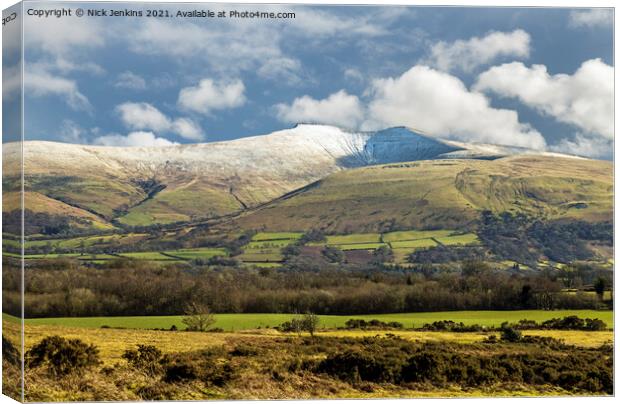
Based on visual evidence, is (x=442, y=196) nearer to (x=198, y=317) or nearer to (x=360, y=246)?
(x=360, y=246)

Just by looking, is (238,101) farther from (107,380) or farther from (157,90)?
(107,380)

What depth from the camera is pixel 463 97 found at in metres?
31.0

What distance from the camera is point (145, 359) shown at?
1074 inches

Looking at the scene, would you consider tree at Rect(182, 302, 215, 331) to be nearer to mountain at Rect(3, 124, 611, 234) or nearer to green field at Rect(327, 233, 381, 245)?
mountain at Rect(3, 124, 611, 234)

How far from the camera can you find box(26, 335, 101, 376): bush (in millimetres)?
26547

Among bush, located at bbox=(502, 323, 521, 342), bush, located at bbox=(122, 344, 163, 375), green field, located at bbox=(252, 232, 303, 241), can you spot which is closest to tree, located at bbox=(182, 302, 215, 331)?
bush, located at bbox=(122, 344, 163, 375)

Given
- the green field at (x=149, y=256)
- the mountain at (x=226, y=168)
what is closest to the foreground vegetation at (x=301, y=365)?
the green field at (x=149, y=256)

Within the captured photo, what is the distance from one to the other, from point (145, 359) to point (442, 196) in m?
10.8

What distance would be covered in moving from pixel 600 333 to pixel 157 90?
14.6 meters

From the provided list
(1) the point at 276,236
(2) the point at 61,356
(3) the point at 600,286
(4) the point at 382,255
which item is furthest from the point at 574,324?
(2) the point at 61,356

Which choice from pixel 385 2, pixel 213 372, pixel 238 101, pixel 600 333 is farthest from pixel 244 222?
pixel 600 333

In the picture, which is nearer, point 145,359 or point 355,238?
point 145,359

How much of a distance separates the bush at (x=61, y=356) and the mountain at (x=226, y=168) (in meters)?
4.50

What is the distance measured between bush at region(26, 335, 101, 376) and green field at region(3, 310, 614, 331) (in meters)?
0.71
